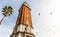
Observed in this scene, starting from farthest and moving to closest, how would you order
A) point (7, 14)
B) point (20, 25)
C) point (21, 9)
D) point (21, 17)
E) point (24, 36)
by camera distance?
point (21, 9) → point (21, 17) → point (20, 25) → point (24, 36) → point (7, 14)

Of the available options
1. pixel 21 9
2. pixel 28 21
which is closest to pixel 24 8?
pixel 21 9

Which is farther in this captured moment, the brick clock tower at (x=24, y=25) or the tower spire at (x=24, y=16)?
the tower spire at (x=24, y=16)

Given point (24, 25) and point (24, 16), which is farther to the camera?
point (24, 16)

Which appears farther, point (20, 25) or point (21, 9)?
point (21, 9)

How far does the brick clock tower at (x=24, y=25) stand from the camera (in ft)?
159

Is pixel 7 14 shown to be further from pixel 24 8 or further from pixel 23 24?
pixel 24 8

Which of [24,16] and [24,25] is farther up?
[24,16]

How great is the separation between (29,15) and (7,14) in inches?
660

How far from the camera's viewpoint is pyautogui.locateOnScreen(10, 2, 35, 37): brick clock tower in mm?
48375

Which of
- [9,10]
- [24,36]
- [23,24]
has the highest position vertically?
[9,10]

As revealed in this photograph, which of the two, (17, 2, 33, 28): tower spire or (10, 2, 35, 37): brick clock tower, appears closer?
(10, 2, 35, 37): brick clock tower

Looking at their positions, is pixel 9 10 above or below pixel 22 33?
above

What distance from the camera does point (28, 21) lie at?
53.8 metres

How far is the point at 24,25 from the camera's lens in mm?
51312
